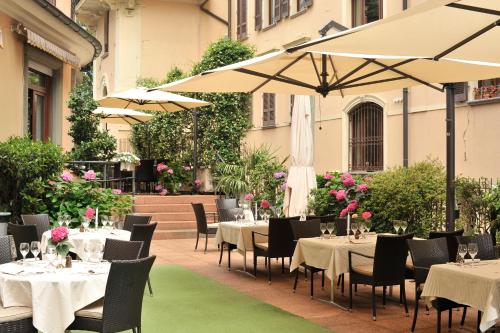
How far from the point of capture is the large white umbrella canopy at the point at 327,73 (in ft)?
25.8

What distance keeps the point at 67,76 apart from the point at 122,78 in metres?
9.97

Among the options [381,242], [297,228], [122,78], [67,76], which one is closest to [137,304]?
[381,242]

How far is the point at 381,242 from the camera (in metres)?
7.25

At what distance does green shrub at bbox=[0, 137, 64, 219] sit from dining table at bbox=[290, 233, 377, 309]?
4.49 meters

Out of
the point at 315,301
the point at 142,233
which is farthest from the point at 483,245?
the point at 142,233

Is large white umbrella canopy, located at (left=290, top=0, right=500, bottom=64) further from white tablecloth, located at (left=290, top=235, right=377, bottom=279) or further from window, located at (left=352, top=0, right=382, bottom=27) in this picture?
window, located at (left=352, top=0, right=382, bottom=27)

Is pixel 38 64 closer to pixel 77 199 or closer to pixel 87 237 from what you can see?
pixel 77 199

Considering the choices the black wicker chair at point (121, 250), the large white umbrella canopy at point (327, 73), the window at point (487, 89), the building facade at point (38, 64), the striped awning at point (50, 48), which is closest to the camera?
the black wicker chair at point (121, 250)

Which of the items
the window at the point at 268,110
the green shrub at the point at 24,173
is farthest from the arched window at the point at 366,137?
the green shrub at the point at 24,173

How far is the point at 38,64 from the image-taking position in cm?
1348

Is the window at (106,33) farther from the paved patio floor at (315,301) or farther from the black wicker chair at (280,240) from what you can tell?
the black wicker chair at (280,240)

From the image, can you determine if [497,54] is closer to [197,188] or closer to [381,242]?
[381,242]

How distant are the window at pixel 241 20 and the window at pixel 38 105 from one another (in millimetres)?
9327

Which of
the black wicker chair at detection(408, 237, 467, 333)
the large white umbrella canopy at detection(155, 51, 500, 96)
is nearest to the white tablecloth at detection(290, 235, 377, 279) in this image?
the black wicker chair at detection(408, 237, 467, 333)
